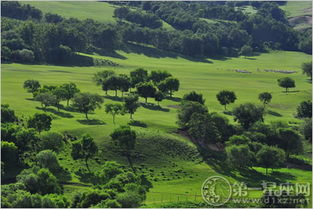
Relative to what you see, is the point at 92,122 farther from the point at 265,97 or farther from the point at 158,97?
the point at 265,97

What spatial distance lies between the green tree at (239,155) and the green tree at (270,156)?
3504 millimetres

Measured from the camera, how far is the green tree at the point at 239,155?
109 m

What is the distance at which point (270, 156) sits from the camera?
113m

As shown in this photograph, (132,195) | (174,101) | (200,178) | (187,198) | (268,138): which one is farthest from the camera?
(174,101)

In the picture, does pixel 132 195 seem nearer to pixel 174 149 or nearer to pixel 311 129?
pixel 174 149

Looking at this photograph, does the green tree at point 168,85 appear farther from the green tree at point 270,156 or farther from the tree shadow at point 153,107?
the green tree at point 270,156

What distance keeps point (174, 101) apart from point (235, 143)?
50.7m

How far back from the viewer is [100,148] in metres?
110

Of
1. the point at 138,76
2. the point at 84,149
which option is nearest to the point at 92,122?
the point at 84,149

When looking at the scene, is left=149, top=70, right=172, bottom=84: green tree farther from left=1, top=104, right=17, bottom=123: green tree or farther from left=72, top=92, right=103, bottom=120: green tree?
left=1, top=104, right=17, bottom=123: green tree

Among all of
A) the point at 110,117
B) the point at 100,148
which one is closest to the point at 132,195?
the point at 100,148

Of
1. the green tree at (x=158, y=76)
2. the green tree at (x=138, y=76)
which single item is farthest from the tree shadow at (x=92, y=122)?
the green tree at (x=158, y=76)

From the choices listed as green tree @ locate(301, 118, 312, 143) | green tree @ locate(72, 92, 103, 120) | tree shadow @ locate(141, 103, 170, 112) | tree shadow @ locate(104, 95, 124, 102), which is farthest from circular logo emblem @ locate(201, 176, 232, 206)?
tree shadow @ locate(104, 95, 124, 102)

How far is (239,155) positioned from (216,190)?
1593 centimetres
